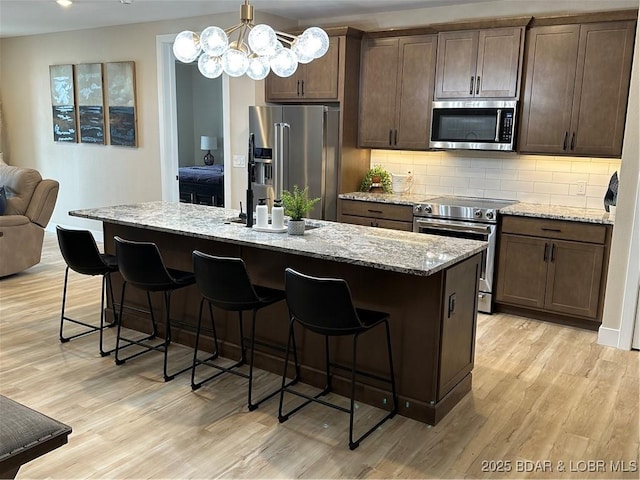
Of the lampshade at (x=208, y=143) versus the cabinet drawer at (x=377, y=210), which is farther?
the lampshade at (x=208, y=143)

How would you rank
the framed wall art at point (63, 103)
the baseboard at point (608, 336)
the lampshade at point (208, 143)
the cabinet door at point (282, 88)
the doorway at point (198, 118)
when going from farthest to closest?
the doorway at point (198, 118) < the lampshade at point (208, 143) < the framed wall art at point (63, 103) < the cabinet door at point (282, 88) < the baseboard at point (608, 336)

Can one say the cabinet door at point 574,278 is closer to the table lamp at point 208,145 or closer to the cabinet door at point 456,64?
the cabinet door at point 456,64

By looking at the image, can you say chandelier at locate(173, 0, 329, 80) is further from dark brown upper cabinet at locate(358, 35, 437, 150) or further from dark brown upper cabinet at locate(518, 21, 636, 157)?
dark brown upper cabinet at locate(518, 21, 636, 157)

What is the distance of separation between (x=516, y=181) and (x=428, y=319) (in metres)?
2.71

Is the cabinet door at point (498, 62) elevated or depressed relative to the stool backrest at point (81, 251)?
elevated

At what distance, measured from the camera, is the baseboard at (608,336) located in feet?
13.6

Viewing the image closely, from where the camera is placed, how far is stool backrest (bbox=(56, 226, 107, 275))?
144 inches

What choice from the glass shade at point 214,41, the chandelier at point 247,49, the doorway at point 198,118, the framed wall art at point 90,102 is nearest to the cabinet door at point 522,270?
the chandelier at point 247,49

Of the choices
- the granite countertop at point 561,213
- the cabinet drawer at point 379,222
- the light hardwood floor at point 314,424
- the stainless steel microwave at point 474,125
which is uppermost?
the stainless steel microwave at point 474,125

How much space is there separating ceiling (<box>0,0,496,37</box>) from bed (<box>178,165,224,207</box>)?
2.15m

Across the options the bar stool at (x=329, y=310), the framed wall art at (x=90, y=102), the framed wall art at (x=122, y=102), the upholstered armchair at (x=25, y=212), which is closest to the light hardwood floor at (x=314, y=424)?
the bar stool at (x=329, y=310)

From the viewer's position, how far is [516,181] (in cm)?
517

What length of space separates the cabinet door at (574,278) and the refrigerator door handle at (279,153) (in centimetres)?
249

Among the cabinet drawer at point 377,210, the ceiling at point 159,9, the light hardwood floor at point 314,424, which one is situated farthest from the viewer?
the ceiling at point 159,9
